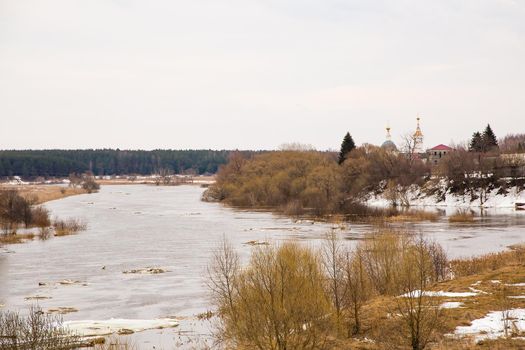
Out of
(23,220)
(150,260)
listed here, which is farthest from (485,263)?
(23,220)

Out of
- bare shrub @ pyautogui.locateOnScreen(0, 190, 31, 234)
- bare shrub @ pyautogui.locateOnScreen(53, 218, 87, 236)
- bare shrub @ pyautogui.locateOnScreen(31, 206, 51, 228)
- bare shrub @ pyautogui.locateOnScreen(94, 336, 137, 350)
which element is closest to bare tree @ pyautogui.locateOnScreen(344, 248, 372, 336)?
bare shrub @ pyautogui.locateOnScreen(94, 336, 137, 350)

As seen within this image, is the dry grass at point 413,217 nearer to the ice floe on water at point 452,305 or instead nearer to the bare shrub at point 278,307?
the ice floe on water at point 452,305

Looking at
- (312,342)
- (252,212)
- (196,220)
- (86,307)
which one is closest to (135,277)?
(86,307)

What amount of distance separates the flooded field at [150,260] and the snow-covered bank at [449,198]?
10.2 meters

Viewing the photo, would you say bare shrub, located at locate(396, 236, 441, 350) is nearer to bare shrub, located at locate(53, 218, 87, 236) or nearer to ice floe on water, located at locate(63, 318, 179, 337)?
ice floe on water, located at locate(63, 318, 179, 337)

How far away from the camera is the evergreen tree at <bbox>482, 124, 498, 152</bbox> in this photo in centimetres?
9850

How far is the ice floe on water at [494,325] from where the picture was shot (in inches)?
646

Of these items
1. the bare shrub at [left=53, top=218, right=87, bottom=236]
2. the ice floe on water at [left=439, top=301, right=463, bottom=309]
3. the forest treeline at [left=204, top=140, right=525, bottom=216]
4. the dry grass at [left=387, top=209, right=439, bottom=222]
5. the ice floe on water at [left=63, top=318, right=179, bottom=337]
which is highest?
the forest treeline at [left=204, top=140, right=525, bottom=216]

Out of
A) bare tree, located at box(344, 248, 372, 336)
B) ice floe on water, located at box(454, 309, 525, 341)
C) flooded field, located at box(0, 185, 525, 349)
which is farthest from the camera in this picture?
flooded field, located at box(0, 185, 525, 349)

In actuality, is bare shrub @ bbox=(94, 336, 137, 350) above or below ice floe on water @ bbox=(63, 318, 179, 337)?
above

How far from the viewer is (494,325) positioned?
56.5ft

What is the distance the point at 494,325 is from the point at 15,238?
1479 inches

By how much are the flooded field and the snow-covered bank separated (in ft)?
33.5

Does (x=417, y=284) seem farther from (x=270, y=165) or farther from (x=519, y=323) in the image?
(x=270, y=165)
